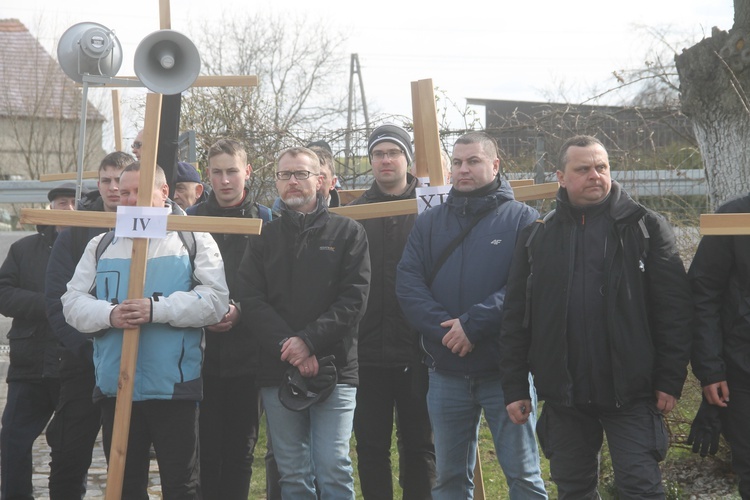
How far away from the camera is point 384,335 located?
17.1 feet

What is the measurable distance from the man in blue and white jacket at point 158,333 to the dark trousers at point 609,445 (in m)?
1.67

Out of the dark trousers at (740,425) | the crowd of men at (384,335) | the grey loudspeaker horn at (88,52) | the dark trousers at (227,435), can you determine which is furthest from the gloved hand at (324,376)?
the grey loudspeaker horn at (88,52)

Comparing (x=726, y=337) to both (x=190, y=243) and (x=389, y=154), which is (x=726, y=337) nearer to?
(x=389, y=154)

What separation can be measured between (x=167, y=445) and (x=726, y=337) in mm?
2619

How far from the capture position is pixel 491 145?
4.79 metres

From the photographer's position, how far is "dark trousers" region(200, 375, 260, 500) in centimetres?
521

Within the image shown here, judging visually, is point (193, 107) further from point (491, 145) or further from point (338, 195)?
point (491, 145)

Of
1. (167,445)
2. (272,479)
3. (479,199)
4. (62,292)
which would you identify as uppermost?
(479,199)

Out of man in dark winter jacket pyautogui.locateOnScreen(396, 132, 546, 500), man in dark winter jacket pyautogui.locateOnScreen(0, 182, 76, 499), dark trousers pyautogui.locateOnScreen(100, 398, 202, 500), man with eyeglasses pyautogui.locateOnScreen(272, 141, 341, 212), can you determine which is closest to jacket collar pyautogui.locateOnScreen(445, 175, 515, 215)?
man in dark winter jacket pyautogui.locateOnScreen(396, 132, 546, 500)

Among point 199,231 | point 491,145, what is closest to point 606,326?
point 491,145

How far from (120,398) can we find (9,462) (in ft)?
4.78

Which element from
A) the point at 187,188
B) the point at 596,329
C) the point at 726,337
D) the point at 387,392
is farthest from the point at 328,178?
the point at 726,337

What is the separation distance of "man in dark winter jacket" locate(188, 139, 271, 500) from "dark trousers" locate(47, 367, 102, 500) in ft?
1.97

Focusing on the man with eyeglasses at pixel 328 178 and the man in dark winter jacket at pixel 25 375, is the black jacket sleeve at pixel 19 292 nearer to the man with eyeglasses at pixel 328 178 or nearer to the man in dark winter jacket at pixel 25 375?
the man in dark winter jacket at pixel 25 375
